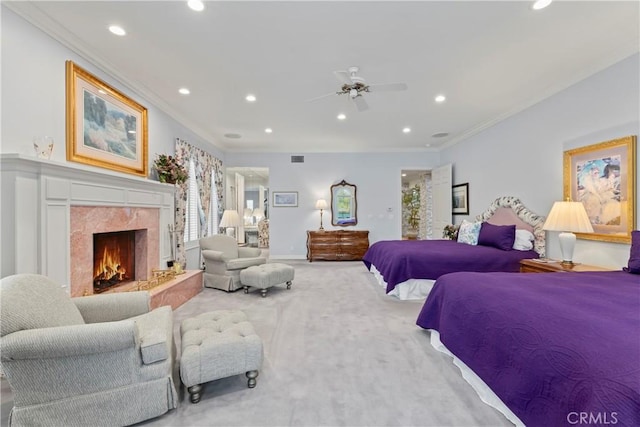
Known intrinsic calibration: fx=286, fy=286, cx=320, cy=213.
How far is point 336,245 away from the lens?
22.9 ft

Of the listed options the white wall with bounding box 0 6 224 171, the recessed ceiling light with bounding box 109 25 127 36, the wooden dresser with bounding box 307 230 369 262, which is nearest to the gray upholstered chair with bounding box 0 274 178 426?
the white wall with bounding box 0 6 224 171

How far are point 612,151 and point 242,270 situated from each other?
4681 mm

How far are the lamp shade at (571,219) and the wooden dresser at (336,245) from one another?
4.20 m

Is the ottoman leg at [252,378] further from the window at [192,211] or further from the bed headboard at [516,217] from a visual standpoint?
the bed headboard at [516,217]

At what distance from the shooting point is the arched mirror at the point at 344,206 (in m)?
7.32

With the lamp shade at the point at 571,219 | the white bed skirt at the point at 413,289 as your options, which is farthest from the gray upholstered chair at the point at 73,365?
the lamp shade at the point at 571,219

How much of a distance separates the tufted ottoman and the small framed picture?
5.20m

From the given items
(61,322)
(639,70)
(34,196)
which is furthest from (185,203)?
(639,70)

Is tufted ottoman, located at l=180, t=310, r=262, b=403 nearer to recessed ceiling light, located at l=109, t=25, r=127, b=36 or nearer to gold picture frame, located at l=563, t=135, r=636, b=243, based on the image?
recessed ceiling light, located at l=109, t=25, r=127, b=36

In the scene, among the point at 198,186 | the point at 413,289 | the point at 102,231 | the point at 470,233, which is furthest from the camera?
the point at 198,186

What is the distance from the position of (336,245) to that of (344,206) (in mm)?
1053

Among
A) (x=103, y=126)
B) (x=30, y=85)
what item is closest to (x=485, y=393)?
(x=30, y=85)

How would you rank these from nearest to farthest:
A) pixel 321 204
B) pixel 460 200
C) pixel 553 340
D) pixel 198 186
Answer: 1. pixel 553 340
2. pixel 198 186
3. pixel 460 200
4. pixel 321 204

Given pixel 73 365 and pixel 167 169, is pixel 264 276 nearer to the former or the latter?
pixel 167 169
